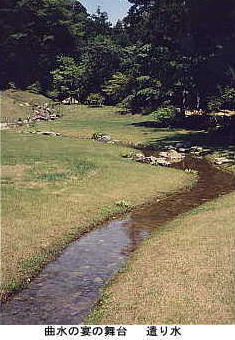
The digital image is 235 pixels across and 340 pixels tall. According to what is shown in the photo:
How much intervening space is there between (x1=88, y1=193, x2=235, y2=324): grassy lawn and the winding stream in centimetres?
84

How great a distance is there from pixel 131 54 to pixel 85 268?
74.7m

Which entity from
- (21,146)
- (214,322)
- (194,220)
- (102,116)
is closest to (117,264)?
(194,220)

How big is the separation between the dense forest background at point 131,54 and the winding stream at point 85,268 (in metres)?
24.6

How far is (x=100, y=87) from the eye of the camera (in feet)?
336

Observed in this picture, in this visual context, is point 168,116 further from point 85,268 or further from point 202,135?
point 85,268

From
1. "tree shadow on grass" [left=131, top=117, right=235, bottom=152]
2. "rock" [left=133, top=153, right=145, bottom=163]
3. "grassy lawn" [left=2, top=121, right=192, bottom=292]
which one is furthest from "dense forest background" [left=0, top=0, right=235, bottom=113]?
A: "grassy lawn" [left=2, top=121, right=192, bottom=292]

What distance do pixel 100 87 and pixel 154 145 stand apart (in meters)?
50.0

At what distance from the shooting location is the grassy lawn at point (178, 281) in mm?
14914

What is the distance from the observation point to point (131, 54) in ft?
300

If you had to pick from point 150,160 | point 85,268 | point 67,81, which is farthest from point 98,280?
point 67,81

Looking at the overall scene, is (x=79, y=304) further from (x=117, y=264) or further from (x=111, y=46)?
(x=111, y=46)
